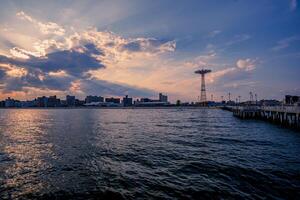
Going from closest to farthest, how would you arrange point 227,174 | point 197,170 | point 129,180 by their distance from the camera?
point 129,180
point 227,174
point 197,170

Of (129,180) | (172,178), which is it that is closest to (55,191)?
(129,180)

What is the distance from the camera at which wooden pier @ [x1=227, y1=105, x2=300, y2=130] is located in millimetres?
41219

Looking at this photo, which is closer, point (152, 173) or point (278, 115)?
point (152, 173)

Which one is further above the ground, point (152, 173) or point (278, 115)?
point (278, 115)

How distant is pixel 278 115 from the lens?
172 feet

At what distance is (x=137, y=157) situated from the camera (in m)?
20.4

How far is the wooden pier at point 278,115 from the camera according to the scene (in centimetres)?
4122

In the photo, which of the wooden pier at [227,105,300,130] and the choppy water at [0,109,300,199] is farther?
the wooden pier at [227,105,300,130]

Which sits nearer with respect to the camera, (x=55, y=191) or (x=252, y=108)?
(x=55, y=191)

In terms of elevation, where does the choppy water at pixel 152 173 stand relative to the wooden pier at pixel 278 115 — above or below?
below

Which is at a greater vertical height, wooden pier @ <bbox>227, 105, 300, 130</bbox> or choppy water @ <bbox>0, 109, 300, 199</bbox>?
wooden pier @ <bbox>227, 105, 300, 130</bbox>

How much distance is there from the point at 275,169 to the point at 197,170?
19.7 ft

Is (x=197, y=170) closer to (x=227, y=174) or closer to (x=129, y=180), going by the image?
(x=227, y=174)

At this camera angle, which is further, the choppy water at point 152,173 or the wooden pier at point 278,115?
Answer: the wooden pier at point 278,115
